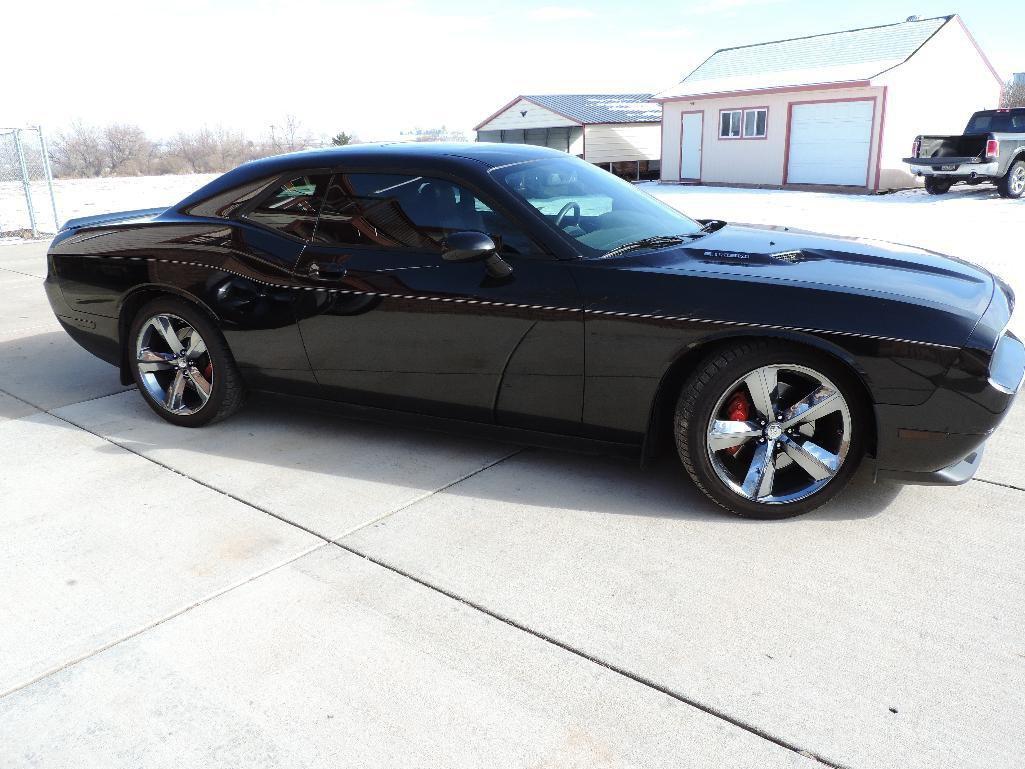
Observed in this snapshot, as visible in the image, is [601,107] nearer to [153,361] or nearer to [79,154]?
[79,154]

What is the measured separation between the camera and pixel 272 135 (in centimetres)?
5541

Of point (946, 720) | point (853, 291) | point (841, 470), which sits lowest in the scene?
point (946, 720)

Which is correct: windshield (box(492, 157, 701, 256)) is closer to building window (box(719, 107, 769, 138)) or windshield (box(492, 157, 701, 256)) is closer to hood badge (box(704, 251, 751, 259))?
hood badge (box(704, 251, 751, 259))

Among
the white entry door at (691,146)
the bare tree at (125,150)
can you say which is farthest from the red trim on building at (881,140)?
the bare tree at (125,150)

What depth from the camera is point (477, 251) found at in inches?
135

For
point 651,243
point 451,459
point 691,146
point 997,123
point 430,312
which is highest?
point 997,123

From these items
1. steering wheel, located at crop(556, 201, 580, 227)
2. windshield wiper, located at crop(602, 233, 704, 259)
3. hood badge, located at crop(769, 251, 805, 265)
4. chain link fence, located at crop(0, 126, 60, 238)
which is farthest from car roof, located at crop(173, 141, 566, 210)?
chain link fence, located at crop(0, 126, 60, 238)

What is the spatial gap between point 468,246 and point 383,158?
0.91 meters

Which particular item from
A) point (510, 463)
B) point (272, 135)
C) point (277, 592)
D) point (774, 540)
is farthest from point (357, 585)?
point (272, 135)

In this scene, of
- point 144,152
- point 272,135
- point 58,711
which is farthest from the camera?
point 272,135

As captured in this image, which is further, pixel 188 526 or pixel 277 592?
pixel 188 526

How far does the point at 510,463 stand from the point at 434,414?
0.45 m

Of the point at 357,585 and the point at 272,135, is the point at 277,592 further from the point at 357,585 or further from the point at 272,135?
the point at 272,135

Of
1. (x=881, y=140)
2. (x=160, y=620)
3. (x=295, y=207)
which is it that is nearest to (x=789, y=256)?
(x=295, y=207)
